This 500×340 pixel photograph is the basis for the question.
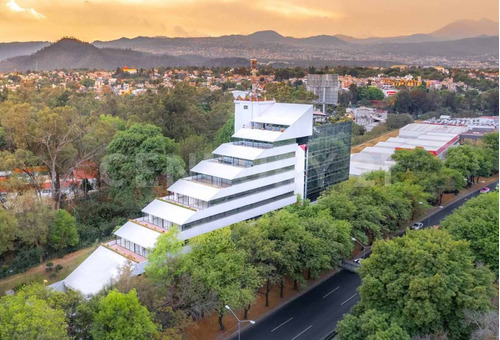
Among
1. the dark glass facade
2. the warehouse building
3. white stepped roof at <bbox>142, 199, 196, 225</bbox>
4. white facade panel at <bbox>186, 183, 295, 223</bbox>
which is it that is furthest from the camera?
the warehouse building

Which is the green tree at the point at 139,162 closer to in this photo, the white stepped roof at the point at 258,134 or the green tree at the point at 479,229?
the white stepped roof at the point at 258,134

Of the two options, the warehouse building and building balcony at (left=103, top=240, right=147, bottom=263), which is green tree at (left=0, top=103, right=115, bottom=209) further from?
the warehouse building

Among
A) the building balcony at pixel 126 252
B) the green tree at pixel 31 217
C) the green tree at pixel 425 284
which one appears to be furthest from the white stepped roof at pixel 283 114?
the green tree at pixel 31 217

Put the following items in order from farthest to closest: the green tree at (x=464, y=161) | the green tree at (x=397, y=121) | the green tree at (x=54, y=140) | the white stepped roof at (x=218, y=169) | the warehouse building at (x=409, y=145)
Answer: the green tree at (x=397, y=121) → the warehouse building at (x=409, y=145) → the green tree at (x=464, y=161) → the green tree at (x=54, y=140) → the white stepped roof at (x=218, y=169)

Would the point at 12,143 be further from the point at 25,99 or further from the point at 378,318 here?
the point at 378,318

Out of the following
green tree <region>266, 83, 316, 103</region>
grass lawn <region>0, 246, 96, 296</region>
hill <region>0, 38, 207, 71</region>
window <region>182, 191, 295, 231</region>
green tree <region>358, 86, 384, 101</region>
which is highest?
hill <region>0, 38, 207, 71</region>

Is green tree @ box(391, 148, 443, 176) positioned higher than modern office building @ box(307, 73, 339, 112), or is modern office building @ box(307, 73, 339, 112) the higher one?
modern office building @ box(307, 73, 339, 112)

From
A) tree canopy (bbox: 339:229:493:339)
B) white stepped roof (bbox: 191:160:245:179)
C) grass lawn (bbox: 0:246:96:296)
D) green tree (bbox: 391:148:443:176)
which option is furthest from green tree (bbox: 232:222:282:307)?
green tree (bbox: 391:148:443:176)
